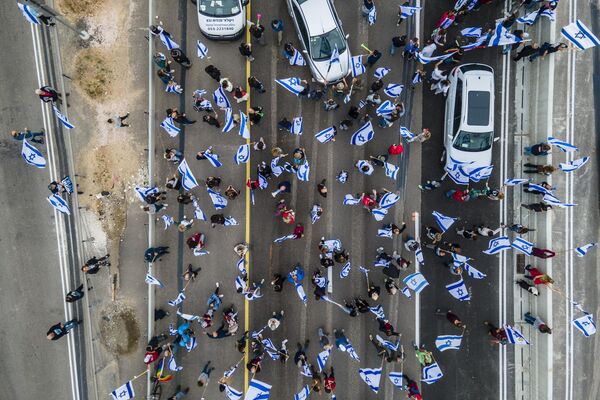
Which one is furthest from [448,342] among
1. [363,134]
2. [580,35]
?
[580,35]

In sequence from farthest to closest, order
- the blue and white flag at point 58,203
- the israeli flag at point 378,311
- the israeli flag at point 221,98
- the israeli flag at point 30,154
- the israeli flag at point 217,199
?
1. the israeli flag at point 378,311
2. the israeli flag at point 217,199
3. the blue and white flag at point 58,203
4. the israeli flag at point 221,98
5. the israeli flag at point 30,154

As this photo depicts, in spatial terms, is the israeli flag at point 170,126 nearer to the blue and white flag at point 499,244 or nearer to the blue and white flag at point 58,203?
the blue and white flag at point 58,203

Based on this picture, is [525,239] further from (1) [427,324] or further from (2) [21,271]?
(2) [21,271]

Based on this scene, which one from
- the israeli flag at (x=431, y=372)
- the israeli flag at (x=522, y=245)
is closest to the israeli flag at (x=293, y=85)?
the israeli flag at (x=522, y=245)

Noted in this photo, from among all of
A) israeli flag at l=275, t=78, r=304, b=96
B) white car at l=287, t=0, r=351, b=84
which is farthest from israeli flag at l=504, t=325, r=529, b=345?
israeli flag at l=275, t=78, r=304, b=96

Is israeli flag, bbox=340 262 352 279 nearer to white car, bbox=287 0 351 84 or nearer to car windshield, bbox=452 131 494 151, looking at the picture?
car windshield, bbox=452 131 494 151

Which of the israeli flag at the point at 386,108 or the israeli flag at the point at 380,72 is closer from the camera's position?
the israeli flag at the point at 386,108

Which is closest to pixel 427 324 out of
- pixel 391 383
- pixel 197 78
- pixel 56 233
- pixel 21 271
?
pixel 391 383

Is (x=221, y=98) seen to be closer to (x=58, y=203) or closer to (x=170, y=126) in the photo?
(x=170, y=126)
